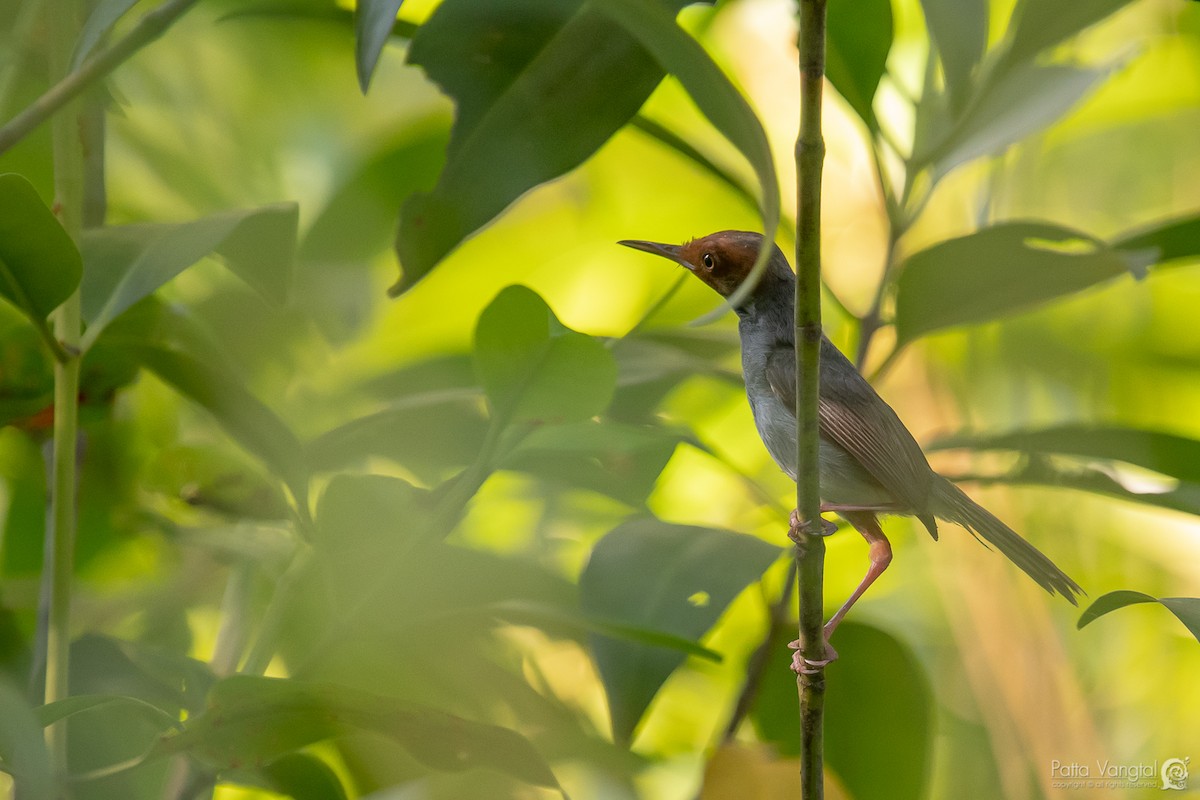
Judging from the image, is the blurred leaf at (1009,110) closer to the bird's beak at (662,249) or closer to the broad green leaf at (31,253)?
the bird's beak at (662,249)

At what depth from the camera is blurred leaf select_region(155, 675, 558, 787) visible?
3.18 feet

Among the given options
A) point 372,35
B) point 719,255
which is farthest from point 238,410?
point 719,255

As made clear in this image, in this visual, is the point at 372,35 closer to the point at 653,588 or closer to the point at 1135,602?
the point at 653,588

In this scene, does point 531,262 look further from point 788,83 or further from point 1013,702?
point 1013,702

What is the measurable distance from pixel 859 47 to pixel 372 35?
79cm

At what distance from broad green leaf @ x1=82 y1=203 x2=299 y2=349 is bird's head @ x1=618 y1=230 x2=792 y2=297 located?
63 centimetres

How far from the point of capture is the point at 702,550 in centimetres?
145

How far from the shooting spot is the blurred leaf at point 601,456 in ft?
4.06

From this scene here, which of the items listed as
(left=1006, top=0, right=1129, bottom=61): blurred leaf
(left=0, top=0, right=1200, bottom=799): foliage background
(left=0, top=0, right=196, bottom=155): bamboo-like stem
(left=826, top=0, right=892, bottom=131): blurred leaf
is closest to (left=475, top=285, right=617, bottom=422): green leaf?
(left=0, top=0, right=1200, bottom=799): foliage background

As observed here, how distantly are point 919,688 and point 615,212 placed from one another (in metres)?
1.10

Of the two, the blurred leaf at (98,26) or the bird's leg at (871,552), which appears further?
the bird's leg at (871,552)

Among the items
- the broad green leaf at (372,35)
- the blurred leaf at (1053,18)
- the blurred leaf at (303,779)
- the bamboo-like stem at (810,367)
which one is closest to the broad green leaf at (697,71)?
the bamboo-like stem at (810,367)

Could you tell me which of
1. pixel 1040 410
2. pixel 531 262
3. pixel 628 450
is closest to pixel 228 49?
pixel 531 262

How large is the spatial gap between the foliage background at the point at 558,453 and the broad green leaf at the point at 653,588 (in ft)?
0.04
